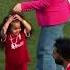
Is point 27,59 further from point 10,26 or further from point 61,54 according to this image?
point 61,54

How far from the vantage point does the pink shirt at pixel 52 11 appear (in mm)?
7668

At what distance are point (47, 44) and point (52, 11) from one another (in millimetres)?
441

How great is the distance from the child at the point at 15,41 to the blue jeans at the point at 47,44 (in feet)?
1.50

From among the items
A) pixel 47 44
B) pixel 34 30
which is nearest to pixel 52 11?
pixel 47 44

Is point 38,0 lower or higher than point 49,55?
higher

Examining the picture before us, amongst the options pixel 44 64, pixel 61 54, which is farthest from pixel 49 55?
pixel 61 54

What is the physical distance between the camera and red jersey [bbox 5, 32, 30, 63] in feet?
27.1

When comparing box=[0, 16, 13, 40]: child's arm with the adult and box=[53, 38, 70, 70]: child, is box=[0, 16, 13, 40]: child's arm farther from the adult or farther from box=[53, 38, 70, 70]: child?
box=[53, 38, 70, 70]: child

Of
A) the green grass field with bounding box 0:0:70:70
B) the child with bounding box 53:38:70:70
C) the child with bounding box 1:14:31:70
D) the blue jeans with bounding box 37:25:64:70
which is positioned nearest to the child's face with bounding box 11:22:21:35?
the child with bounding box 1:14:31:70

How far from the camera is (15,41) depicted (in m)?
8.30

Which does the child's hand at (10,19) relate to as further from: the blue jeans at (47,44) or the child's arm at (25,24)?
the blue jeans at (47,44)

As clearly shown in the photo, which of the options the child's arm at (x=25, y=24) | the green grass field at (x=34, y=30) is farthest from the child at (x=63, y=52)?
the green grass field at (x=34, y=30)

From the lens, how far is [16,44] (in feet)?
27.1

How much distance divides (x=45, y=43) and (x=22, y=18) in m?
0.66
